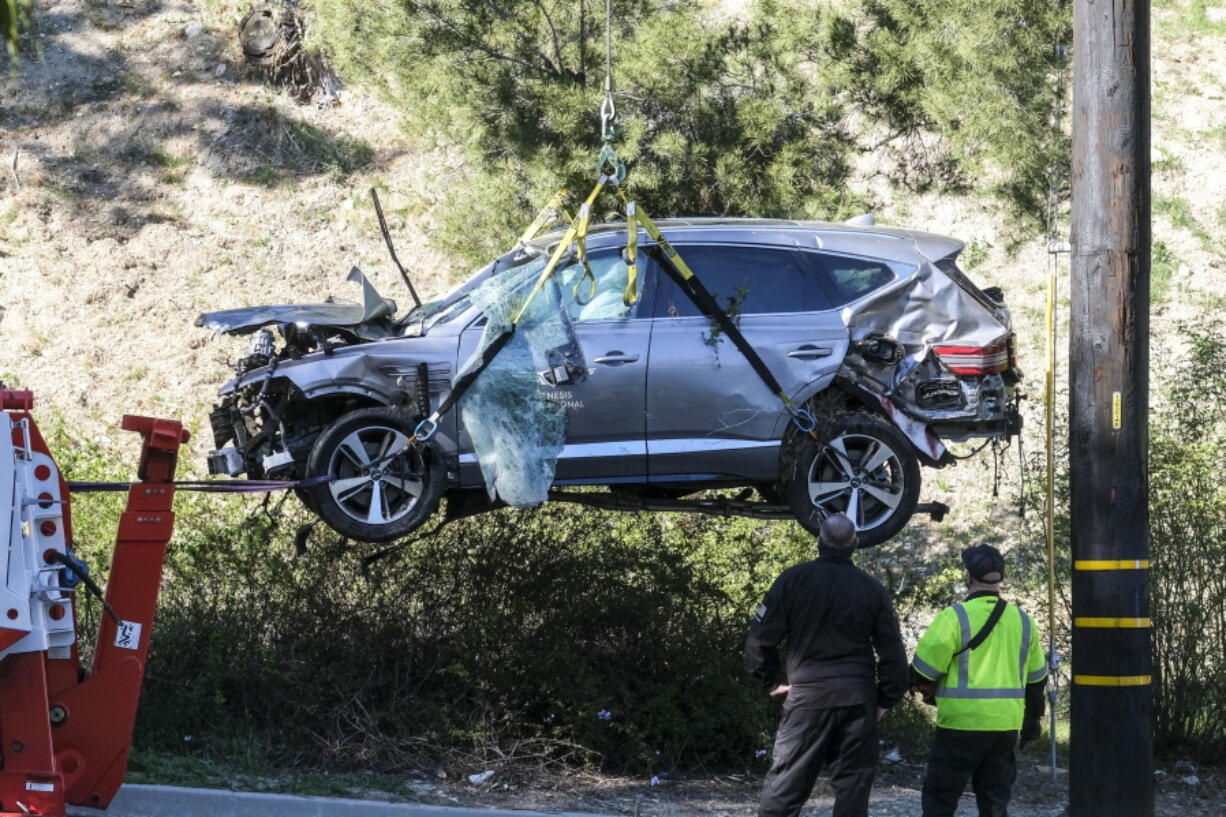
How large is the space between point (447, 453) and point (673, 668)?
3.33m

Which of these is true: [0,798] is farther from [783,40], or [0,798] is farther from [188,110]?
[188,110]

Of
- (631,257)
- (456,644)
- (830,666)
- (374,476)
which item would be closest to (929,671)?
(830,666)

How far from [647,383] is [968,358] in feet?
6.17

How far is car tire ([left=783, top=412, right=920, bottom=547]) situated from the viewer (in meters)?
8.22

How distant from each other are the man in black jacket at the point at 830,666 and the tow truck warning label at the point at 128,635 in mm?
3056

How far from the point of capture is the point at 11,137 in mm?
22000

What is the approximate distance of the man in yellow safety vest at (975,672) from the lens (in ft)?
23.6

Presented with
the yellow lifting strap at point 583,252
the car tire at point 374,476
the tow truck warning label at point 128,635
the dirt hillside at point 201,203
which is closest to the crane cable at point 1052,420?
the yellow lifting strap at point 583,252

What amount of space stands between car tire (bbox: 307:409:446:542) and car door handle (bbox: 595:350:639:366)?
1.08 meters

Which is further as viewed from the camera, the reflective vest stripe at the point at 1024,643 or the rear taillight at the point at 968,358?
the rear taillight at the point at 968,358

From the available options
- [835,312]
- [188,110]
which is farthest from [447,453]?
[188,110]

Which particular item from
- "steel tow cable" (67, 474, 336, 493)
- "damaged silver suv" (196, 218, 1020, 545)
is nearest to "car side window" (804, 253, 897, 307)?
"damaged silver suv" (196, 218, 1020, 545)

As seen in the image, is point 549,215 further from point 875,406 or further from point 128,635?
point 128,635

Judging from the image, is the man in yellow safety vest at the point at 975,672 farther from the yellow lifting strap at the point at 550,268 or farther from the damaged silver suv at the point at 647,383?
the yellow lifting strap at the point at 550,268
